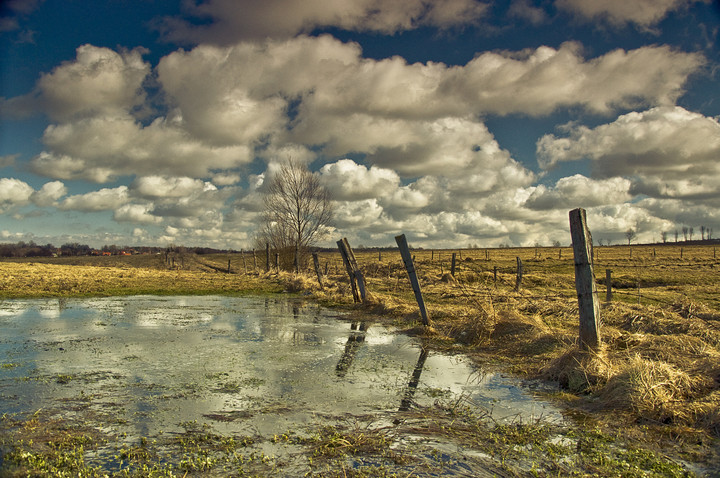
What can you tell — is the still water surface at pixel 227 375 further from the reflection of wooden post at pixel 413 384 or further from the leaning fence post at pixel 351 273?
the leaning fence post at pixel 351 273

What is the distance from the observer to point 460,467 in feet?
13.0

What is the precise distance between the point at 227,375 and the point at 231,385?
599mm

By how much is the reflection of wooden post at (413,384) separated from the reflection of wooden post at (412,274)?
8.04ft

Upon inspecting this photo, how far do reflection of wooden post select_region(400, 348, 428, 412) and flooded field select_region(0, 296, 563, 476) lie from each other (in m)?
0.02

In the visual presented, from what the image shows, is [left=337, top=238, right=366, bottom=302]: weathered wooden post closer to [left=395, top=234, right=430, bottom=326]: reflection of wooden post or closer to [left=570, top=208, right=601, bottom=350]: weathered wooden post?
[left=395, top=234, right=430, bottom=326]: reflection of wooden post

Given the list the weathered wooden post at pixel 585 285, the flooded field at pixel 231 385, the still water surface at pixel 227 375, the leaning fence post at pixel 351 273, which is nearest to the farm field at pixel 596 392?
the weathered wooden post at pixel 585 285

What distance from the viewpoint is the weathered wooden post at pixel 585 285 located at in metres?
7.05

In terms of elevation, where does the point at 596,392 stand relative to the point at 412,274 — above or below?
below

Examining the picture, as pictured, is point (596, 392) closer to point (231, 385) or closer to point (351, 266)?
point (231, 385)

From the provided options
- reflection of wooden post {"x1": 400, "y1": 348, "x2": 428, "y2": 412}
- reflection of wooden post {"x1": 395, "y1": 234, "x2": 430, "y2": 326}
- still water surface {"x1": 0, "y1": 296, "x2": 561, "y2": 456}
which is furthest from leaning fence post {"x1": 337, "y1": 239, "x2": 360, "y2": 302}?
reflection of wooden post {"x1": 400, "y1": 348, "x2": 428, "y2": 412}

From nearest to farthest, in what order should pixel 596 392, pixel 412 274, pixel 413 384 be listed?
pixel 596 392 < pixel 413 384 < pixel 412 274

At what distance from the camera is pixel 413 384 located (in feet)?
22.1

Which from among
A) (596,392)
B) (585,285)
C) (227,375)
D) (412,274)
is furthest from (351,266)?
(596,392)

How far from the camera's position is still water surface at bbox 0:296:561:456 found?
5.31 metres
